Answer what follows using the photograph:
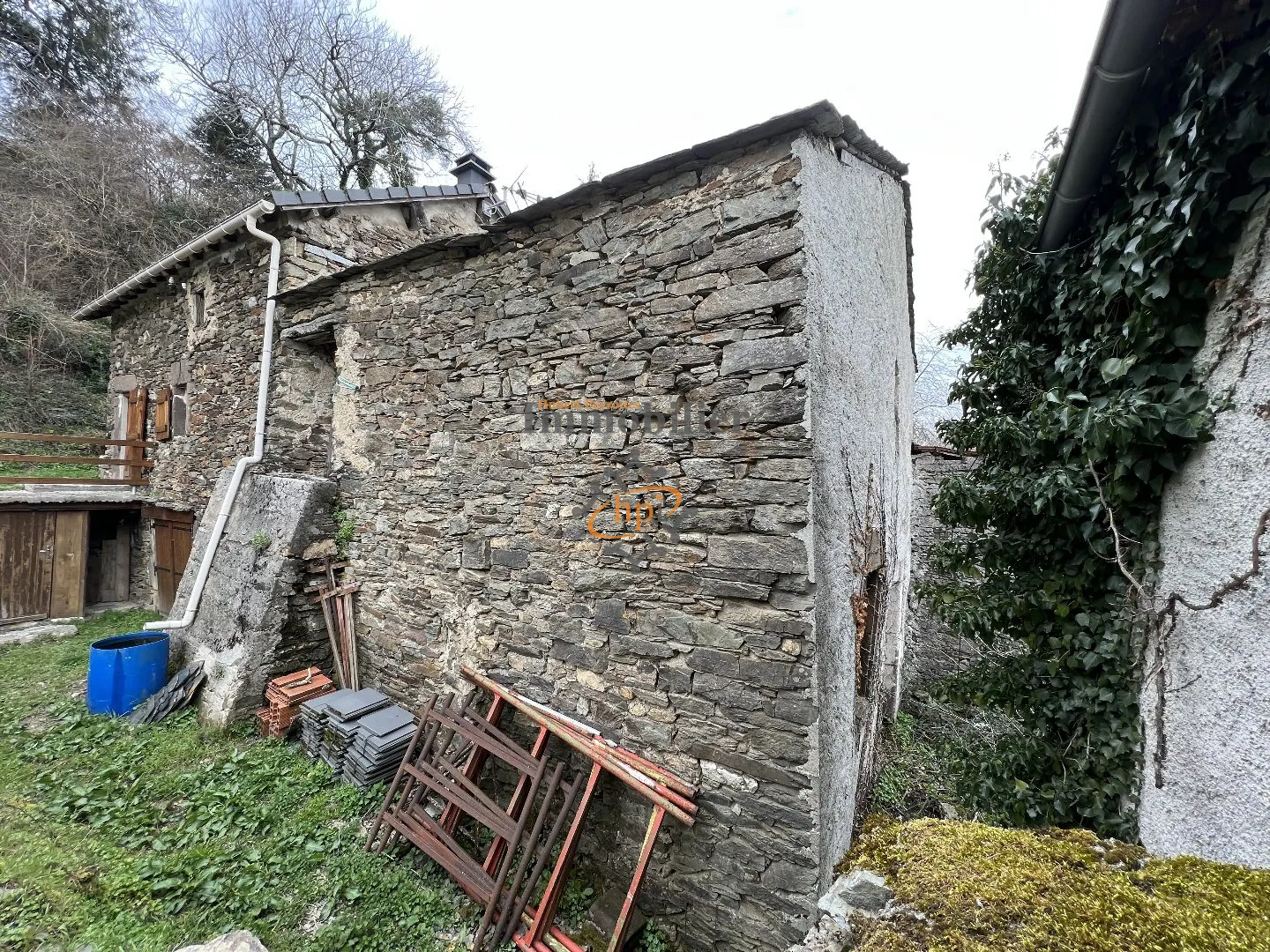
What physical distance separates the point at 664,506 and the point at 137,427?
33.8 feet

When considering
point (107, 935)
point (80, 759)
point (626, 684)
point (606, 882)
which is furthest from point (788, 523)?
point (80, 759)

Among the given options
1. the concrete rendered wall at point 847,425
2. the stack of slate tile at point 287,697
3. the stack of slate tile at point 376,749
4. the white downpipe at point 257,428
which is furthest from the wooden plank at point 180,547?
the concrete rendered wall at point 847,425

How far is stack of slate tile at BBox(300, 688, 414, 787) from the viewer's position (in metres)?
4.00

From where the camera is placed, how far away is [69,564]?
316 inches

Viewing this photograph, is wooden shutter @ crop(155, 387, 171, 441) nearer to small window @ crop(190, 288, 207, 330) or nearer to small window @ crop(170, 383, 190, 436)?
small window @ crop(170, 383, 190, 436)

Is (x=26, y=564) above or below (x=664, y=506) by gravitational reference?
below

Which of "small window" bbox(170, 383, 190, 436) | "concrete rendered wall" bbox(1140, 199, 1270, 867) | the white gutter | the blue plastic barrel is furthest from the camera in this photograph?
"small window" bbox(170, 383, 190, 436)

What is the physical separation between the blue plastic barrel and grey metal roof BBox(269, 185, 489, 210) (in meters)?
4.89

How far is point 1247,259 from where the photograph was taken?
1.75m

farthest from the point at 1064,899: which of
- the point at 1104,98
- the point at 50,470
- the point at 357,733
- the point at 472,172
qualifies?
the point at 50,470

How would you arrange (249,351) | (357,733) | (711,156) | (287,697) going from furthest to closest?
(249,351) < (287,697) < (357,733) < (711,156)

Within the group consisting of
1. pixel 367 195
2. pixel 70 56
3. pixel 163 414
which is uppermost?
pixel 70 56

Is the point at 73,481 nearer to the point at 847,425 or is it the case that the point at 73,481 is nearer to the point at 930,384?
the point at 847,425
